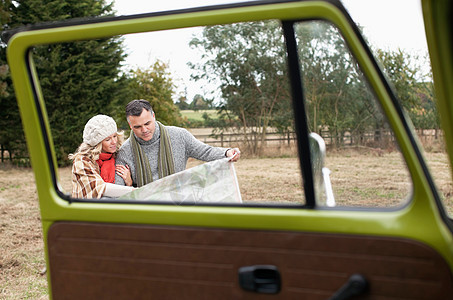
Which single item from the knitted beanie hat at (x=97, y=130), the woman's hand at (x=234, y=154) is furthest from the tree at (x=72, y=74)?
the woman's hand at (x=234, y=154)

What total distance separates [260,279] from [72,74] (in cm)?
1512

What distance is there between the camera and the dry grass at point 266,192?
1811mm

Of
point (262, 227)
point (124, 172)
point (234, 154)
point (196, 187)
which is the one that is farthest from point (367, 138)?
point (124, 172)

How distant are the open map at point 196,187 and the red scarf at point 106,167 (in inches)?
31.1

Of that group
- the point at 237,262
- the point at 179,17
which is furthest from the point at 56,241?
the point at 179,17

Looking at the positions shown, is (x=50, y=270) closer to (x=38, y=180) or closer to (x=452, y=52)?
(x=38, y=180)

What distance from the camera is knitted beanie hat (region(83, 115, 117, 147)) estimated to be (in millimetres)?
3014

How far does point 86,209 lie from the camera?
5.69ft

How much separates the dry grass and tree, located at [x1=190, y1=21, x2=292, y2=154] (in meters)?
0.28

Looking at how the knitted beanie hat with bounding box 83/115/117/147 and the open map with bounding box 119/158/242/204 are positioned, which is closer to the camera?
the open map with bounding box 119/158/242/204

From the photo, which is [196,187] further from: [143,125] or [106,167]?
[143,125]

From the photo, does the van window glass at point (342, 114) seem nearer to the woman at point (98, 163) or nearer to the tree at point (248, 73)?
the tree at point (248, 73)

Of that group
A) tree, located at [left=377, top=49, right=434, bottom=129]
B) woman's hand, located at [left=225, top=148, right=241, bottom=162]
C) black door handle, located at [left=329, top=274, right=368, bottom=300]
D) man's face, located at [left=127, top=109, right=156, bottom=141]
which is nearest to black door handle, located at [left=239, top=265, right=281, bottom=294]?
black door handle, located at [left=329, top=274, right=368, bottom=300]

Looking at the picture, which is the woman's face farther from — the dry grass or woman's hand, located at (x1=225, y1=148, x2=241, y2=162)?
woman's hand, located at (x1=225, y1=148, x2=241, y2=162)
